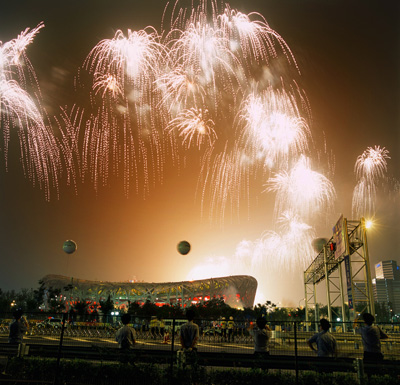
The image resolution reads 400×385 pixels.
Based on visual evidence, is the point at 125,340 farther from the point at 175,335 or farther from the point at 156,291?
the point at 156,291

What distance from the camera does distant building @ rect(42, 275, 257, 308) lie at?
4547 inches

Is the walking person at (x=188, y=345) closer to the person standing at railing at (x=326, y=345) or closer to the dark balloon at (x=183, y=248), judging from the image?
the person standing at railing at (x=326, y=345)

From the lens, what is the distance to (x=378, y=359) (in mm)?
8688

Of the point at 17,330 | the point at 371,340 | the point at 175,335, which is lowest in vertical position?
the point at 175,335

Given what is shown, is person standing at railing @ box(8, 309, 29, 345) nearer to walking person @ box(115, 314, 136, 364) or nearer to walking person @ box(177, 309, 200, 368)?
walking person @ box(115, 314, 136, 364)

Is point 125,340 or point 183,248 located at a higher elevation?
point 183,248

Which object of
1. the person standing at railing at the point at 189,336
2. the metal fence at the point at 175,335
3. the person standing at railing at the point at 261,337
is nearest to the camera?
the person standing at railing at the point at 189,336

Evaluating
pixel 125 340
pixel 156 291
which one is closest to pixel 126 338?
pixel 125 340

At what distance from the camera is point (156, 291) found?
4550 inches

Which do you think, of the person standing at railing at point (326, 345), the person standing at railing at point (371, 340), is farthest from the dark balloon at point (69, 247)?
the person standing at railing at point (371, 340)

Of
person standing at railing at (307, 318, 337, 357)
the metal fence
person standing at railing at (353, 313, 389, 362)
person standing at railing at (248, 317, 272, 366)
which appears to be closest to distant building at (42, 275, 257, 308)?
the metal fence

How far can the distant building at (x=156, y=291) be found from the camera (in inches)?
4547

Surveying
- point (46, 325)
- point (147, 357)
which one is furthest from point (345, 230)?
point (46, 325)

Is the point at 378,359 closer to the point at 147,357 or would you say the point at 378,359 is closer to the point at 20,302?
the point at 147,357
